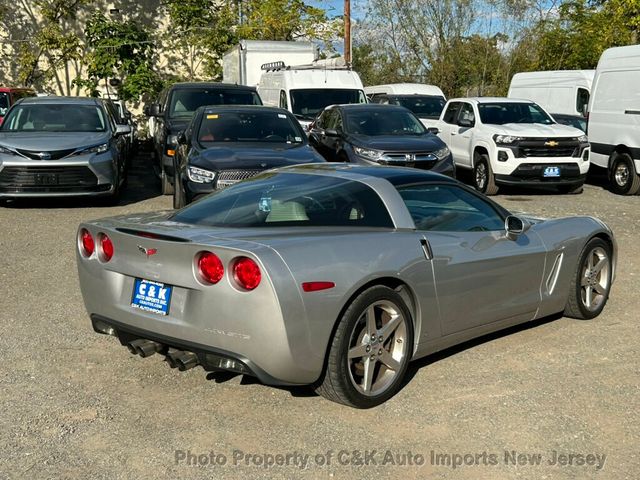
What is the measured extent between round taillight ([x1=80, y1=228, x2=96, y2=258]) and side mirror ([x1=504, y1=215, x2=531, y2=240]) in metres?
2.66

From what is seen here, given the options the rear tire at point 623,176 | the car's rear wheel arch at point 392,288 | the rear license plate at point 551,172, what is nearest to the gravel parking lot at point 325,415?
the car's rear wheel arch at point 392,288

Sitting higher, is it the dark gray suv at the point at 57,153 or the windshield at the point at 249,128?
the windshield at the point at 249,128

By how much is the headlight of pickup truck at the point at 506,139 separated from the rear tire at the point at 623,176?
2008mm

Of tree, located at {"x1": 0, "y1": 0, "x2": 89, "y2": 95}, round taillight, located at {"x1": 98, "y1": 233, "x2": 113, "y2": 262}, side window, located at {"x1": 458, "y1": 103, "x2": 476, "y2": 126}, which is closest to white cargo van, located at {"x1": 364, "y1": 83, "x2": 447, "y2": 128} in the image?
side window, located at {"x1": 458, "y1": 103, "x2": 476, "y2": 126}

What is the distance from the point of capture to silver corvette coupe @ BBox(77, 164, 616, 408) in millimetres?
4211

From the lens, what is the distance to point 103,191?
12586mm

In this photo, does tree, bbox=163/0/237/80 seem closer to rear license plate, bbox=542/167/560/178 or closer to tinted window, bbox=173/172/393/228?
rear license plate, bbox=542/167/560/178

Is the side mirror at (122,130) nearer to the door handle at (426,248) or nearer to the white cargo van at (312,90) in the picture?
the white cargo van at (312,90)

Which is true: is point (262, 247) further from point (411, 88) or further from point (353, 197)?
point (411, 88)

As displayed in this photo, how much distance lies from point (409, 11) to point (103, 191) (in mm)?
26044

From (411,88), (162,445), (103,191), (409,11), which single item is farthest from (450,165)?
(409,11)

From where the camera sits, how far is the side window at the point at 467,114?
15864 mm

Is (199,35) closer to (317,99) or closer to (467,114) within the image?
(317,99)

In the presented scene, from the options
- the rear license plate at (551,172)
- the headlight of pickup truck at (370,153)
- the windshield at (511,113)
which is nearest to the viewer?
the headlight of pickup truck at (370,153)
